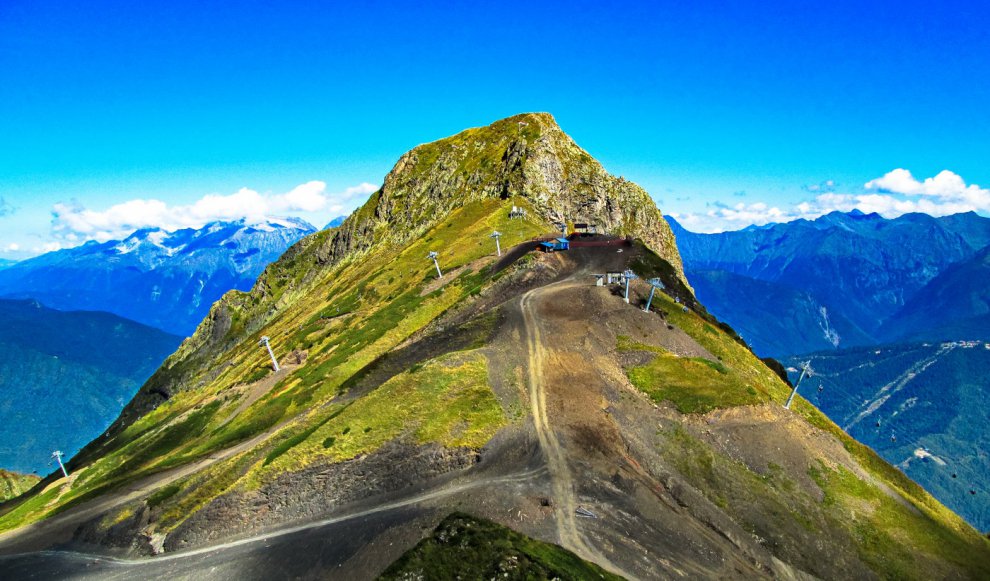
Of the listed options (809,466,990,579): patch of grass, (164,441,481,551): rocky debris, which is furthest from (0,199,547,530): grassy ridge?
(809,466,990,579): patch of grass

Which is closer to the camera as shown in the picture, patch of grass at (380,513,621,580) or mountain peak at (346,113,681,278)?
patch of grass at (380,513,621,580)

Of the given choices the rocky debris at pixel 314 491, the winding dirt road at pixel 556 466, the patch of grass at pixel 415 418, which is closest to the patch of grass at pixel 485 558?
the winding dirt road at pixel 556 466

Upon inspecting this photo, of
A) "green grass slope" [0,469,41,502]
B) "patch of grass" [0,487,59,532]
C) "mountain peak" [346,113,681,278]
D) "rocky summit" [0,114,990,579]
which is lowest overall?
"green grass slope" [0,469,41,502]

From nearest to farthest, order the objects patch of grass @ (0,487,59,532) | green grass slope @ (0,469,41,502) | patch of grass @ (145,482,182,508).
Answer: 1. patch of grass @ (145,482,182,508)
2. patch of grass @ (0,487,59,532)
3. green grass slope @ (0,469,41,502)

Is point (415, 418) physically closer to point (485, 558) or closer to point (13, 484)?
point (485, 558)

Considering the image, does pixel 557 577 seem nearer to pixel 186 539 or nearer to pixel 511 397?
pixel 511 397

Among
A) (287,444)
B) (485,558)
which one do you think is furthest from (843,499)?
(287,444)

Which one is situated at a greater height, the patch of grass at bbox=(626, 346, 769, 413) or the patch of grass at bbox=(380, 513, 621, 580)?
the patch of grass at bbox=(626, 346, 769, 413)

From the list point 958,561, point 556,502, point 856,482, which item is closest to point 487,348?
point 556,502

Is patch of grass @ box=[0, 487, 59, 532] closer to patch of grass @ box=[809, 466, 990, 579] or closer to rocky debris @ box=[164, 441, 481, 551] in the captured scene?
rocky debris @ box=[164, 441, 481, 551]

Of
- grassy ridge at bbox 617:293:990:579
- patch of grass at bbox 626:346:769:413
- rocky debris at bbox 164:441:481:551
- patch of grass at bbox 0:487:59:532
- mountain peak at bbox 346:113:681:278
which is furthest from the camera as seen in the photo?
mountain peak at bbox 346:113:681:278
